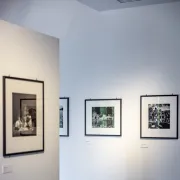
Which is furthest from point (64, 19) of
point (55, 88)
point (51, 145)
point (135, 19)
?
point (51, 145)

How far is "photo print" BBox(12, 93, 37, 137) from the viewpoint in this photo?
3.76 metres

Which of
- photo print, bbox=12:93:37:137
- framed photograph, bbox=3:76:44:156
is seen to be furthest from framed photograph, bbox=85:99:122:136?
photo print, bbox=12:93:37:137

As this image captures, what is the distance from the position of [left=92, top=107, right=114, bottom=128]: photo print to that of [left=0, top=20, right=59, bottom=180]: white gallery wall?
151 centimetres

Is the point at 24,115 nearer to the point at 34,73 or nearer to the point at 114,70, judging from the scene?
the point at 34,73

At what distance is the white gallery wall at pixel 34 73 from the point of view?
12.1 ft

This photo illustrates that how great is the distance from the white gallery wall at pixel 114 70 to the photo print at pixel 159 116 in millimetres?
212

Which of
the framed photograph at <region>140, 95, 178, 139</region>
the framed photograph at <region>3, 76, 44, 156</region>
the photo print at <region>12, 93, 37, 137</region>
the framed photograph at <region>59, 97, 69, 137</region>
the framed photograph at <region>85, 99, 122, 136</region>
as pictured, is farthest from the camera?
the framed photograph at <region>59, 97, 69, 137</region>

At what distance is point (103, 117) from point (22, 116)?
2193 millimetres

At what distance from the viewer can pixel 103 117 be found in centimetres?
583

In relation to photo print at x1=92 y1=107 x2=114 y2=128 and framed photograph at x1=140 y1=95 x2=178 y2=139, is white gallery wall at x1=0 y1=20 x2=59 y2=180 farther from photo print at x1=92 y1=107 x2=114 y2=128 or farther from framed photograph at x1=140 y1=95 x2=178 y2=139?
framed photograph at x1=140 y1=95 x2=178 y2=139

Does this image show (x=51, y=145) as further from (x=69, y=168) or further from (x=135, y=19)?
(x=135, y=19)

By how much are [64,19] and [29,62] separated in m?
2.18

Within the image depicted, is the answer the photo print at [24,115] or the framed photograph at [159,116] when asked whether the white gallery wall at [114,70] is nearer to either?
the framed photograph at [159,116]

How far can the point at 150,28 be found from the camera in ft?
18.2
